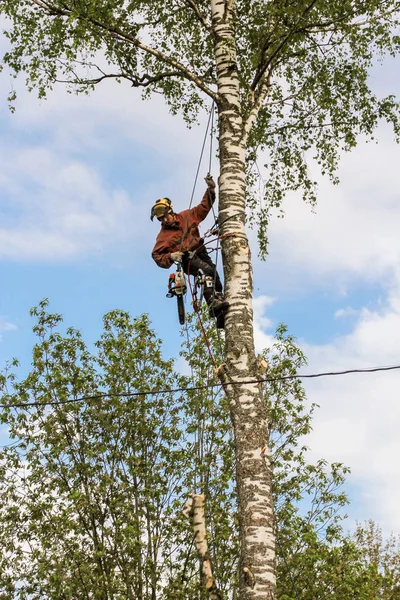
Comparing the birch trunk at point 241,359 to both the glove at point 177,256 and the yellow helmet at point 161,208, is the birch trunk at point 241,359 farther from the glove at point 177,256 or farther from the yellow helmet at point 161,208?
the yellow helmet at point 161,208

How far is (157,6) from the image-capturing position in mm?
12125

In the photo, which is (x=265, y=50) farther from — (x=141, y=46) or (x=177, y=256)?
(x=177, y=256)

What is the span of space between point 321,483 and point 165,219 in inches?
295

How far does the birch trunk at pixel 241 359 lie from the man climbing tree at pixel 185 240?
48 centimetres

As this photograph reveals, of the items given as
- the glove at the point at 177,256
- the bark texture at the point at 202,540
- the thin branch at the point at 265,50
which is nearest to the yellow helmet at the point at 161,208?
the glove at the point at 177,256

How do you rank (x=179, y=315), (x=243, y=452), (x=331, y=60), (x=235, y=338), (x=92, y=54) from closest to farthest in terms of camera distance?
(x=243, y=452) → (x=235, y=338) → (x=179, y=315) → (x=92, y=54) → (x=331, y=60)

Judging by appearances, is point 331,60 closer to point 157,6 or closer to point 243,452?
point 157,6

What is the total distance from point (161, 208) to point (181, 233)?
1.24 feet

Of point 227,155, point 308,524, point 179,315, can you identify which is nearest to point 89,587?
point 308,524

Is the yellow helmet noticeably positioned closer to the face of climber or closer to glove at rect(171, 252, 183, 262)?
the face of climber

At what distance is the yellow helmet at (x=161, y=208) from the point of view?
913cm

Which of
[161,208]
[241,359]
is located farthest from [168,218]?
[241,359]

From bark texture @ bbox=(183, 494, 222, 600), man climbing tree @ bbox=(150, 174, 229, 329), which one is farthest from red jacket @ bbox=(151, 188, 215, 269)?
bark texture @ bbox=(183, 494, 222, 600)

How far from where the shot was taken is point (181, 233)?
914 cm
